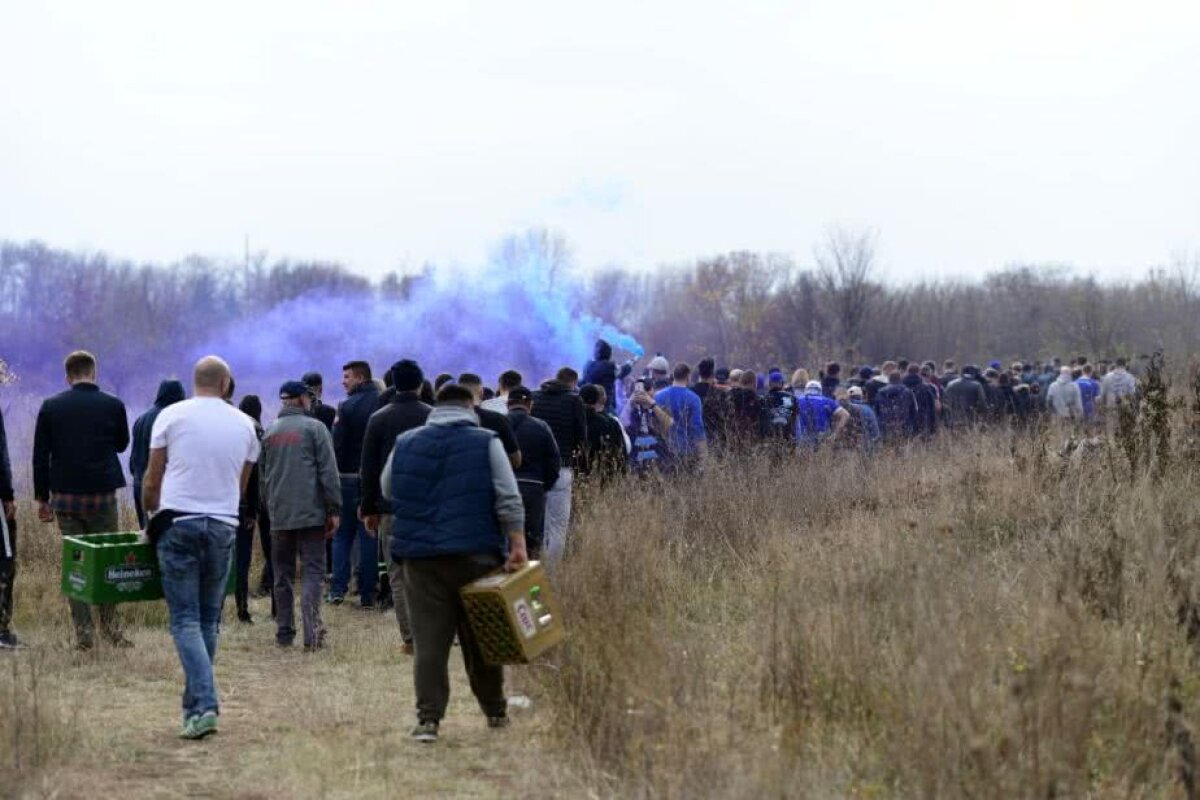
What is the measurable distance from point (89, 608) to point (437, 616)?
13.0 feet

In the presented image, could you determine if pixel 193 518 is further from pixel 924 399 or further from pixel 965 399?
pixel 965 399

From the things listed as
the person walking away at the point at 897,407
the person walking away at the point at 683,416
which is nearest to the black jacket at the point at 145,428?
the person walking away at the point at 683,416

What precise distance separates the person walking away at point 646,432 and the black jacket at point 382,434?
4.49 meters

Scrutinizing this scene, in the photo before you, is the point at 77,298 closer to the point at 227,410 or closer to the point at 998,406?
the point at 998,406

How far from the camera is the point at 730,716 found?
6.74 m

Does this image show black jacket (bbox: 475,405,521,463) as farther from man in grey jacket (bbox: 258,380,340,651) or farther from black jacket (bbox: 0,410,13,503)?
black jacket (bbox: 0,410,13,503)

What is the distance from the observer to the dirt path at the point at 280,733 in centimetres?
727

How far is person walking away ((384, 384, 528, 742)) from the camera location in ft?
26.4

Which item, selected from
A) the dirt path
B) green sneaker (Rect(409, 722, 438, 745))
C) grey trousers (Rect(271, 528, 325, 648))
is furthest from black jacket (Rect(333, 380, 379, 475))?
green sneaker (Rect(409, 722, 438, 745))

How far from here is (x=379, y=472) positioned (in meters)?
10.3

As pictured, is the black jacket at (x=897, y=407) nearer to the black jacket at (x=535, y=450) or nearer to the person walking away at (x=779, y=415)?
the person walking away at (x=779, y=415)

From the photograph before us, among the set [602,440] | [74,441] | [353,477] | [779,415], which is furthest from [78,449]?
[779,415]

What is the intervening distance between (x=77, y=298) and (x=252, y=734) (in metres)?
47.4

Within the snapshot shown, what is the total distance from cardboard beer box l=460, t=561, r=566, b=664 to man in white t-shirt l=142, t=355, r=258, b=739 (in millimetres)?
1505
